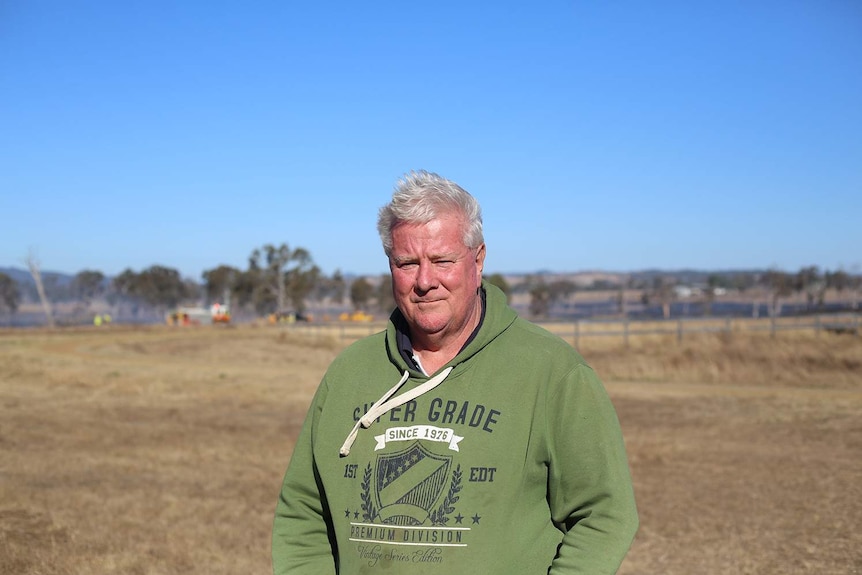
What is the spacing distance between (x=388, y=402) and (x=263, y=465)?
9.23 metres

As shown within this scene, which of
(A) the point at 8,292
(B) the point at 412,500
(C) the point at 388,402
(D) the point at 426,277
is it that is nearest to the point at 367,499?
(B) the point at 412,500

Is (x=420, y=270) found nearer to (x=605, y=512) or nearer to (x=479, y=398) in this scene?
(x=479, y=398)

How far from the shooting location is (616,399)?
64.8 ft

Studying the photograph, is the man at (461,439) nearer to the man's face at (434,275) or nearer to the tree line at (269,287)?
the man's face at (434,275)

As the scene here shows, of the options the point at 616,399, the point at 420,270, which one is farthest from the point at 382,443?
the point at 616,399

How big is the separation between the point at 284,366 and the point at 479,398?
29929mm

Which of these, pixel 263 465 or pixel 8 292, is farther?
pixel 8 292

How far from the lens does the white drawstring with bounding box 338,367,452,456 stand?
2.44 m

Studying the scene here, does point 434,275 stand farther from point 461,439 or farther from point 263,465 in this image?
point 263,465

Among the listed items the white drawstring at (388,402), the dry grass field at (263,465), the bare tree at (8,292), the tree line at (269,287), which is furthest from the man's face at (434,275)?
the bare tree at (8,292)

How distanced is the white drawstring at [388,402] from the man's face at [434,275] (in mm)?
143

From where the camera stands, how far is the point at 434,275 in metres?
2.48

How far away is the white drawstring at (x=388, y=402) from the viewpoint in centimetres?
244

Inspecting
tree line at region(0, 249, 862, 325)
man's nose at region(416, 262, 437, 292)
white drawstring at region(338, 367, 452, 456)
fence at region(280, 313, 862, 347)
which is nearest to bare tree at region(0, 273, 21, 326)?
tree line at region(0, 249, 862, 325)
